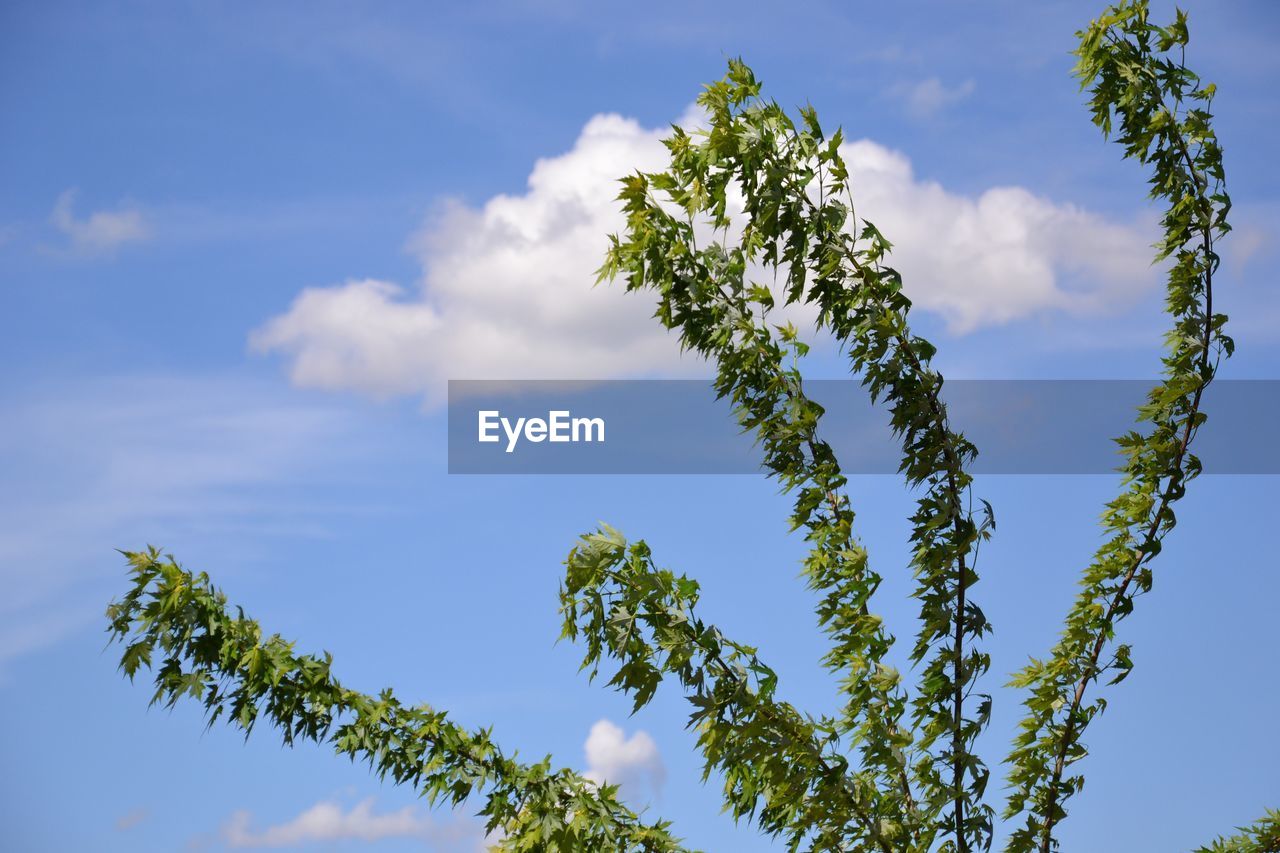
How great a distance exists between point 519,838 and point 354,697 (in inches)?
50.1

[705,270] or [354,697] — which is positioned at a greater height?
[705,270]

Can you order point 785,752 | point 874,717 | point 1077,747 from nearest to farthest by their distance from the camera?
point 785,752 < point 874,717 < point 1077,747

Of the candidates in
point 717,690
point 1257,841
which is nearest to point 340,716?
point 717,690

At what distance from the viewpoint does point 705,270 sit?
7.99 meters

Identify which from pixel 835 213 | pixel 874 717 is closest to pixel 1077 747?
pixel 874 717

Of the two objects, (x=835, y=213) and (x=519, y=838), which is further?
(x=835, y=213)

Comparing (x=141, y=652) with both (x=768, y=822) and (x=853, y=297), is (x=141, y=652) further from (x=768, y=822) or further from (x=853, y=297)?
(x=853, y=297)

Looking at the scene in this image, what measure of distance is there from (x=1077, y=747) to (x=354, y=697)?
467cm

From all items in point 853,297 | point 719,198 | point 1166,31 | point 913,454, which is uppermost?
point 1166,31

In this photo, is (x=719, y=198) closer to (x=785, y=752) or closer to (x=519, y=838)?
(x=785, y=752)

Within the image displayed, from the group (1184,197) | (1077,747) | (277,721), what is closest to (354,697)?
(277,721)

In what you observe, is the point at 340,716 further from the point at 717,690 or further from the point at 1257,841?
the point at 1257,841

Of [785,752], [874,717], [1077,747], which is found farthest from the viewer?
[1077,747]

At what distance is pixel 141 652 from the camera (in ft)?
22.3
